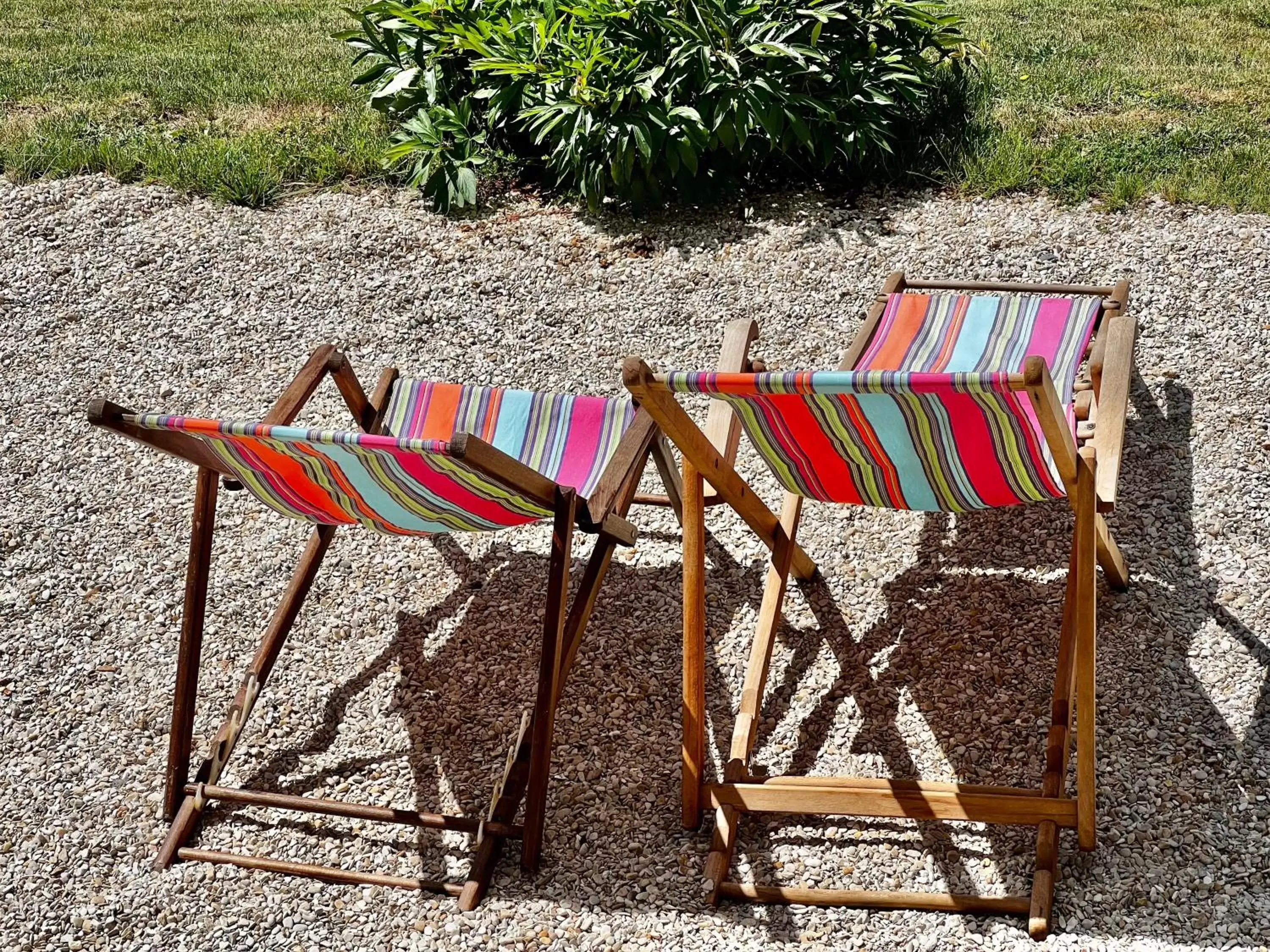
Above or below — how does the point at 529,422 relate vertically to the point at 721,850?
above

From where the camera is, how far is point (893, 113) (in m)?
5.10

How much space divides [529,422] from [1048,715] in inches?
53.6

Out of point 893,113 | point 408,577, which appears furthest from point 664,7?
point 408,577

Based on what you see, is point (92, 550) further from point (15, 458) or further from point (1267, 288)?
point (1267, 288)

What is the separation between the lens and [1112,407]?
281 cm

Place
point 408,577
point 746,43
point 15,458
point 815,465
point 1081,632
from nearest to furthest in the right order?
point 1081,632
point 815,465
point 408,577
point 15,458
point 746,43

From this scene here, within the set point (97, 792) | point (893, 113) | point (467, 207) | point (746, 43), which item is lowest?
point (97, 792)

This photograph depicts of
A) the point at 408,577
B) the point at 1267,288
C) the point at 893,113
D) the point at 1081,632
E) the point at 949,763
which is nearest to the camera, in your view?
the point at 1081,632

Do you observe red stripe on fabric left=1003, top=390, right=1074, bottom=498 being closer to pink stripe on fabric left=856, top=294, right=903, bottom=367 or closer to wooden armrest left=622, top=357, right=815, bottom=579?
wooden armrest left=622, top=357, right=815, bottom=579

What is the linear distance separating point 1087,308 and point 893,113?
1977 mm

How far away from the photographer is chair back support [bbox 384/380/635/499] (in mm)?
2887

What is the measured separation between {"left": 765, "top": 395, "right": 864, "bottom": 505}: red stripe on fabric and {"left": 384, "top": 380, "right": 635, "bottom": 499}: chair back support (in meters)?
0.54

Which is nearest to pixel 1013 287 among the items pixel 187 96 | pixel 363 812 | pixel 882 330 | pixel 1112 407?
pixel 882 330

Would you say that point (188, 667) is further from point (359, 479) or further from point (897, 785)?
point (897, 785)
